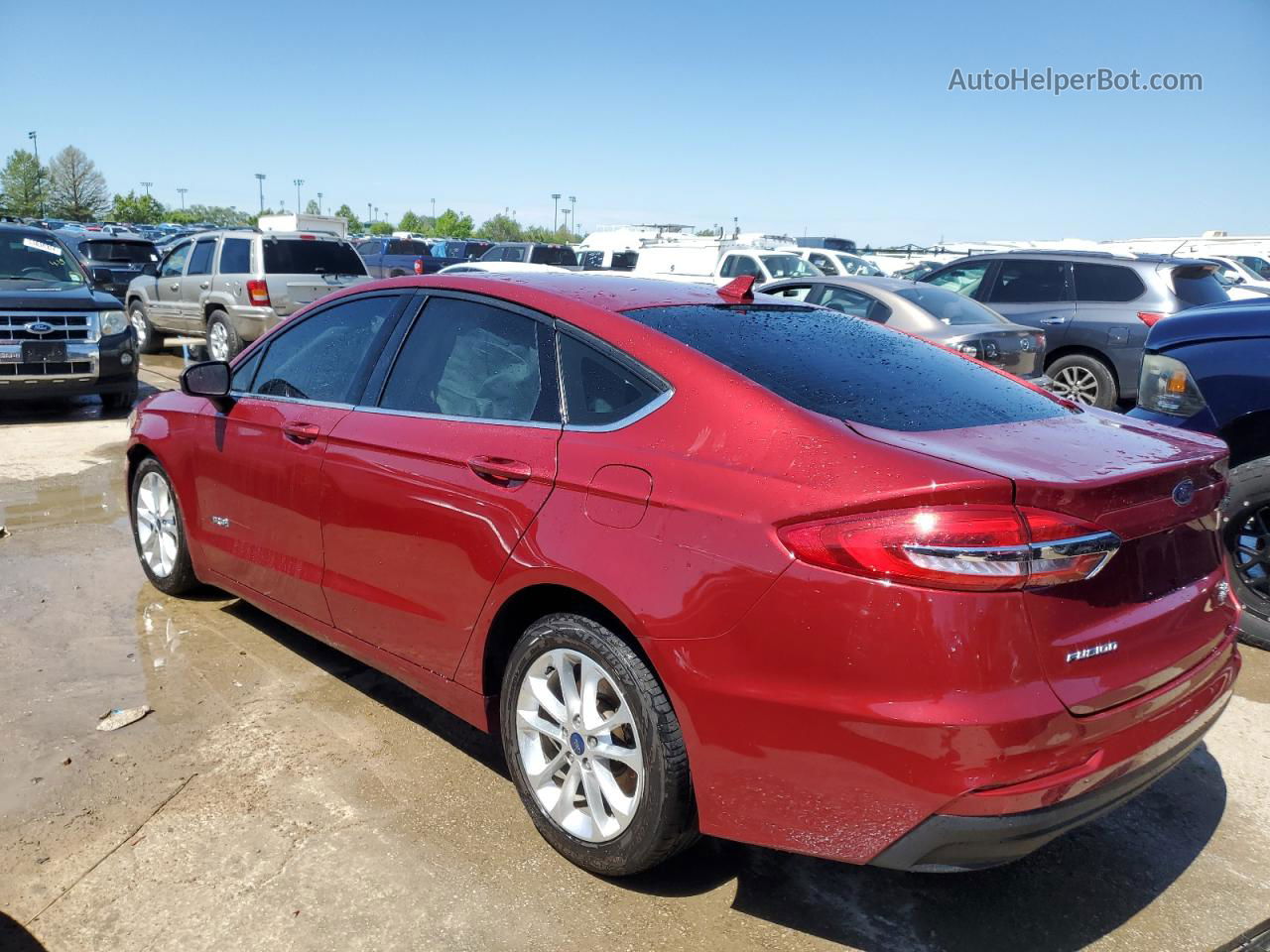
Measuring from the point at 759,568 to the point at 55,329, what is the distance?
915 cm

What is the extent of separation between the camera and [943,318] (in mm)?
9141

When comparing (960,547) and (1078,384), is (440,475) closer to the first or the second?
(960,547)

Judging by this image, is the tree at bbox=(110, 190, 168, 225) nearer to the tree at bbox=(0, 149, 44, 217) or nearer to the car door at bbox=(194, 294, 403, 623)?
the tree at bbox=(0, 149, 44, 217)

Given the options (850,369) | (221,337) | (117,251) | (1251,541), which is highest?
(117,251)

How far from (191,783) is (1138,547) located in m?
2.84

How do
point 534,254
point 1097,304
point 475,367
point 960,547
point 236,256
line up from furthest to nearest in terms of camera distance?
point 534,254, point 236,256, point 1097,304, point 475,367, point 960,547

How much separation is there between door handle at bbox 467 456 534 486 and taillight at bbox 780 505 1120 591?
3.06ft

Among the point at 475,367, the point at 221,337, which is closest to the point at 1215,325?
the point at 475,367

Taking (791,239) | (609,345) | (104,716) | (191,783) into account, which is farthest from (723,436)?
(791,239)

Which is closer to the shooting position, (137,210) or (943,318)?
(943,318)

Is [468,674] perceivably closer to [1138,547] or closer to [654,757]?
[654,757]

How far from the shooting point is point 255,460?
398cm

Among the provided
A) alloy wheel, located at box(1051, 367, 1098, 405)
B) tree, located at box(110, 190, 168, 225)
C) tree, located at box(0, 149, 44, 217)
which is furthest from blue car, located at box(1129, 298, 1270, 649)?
tree, located at box(110, 190, 168, 225)

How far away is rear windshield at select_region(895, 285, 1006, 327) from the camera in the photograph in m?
9.20
